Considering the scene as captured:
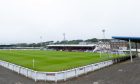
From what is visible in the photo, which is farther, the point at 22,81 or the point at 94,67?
the point at 94,67

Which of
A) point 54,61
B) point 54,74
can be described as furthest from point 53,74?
point 54,61

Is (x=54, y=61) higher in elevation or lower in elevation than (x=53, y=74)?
lower

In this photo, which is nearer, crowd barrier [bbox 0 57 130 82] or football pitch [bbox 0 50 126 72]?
crowd barrier [bbox 0 57 130 82]

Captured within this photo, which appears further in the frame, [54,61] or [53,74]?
[54,61]

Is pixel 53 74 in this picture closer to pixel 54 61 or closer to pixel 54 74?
pixel 54 74

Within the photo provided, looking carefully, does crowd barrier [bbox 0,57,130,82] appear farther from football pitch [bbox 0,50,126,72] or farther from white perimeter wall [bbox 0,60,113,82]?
football pitch [bbox 0,50,126,72]

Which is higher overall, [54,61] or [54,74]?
[54,74]

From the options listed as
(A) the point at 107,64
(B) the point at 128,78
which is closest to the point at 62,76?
(B) the point at 128,78

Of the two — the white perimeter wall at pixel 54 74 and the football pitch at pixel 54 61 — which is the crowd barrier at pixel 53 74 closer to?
the white perimeter wall at pixel 54 74

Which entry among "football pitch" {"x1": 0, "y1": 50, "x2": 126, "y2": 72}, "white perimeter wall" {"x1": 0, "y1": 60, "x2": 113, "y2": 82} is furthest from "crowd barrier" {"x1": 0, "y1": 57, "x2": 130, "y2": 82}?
"football pitch" {"x1": 0, "y1": 50, "x2": 126, "y2": 72}

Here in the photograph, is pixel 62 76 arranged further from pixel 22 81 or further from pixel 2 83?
pixel 2 83

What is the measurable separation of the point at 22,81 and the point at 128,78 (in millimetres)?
8647

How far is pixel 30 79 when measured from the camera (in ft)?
62.3

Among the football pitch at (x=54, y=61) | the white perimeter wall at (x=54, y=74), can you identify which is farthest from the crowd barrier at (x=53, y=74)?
the football pitch at (x=54, y=61)
